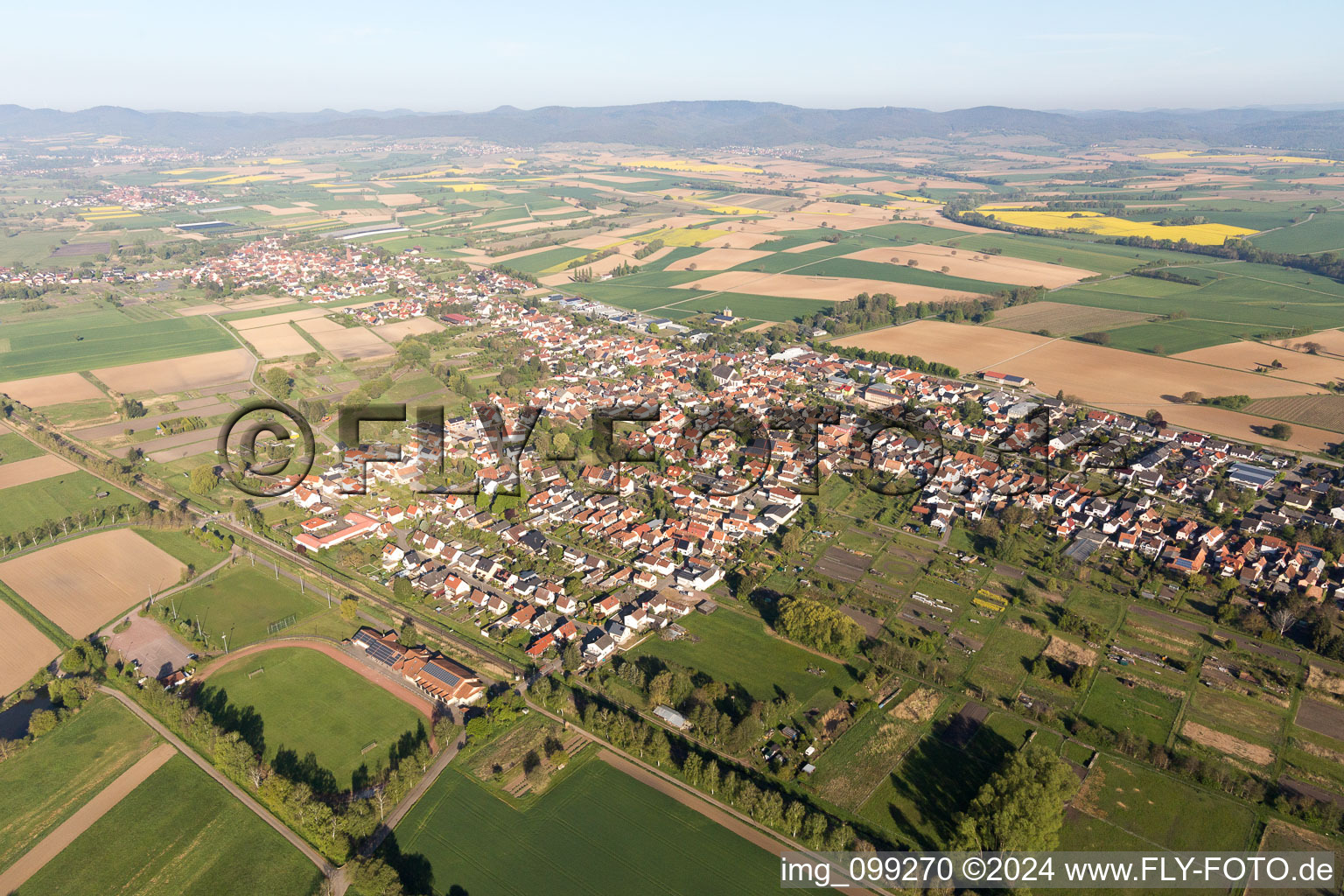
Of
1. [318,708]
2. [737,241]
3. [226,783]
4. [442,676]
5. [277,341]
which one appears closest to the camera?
[226,783]

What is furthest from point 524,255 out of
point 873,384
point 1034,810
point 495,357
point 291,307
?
point 1034,810

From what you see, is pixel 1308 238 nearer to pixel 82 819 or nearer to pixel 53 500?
pixel 82 819

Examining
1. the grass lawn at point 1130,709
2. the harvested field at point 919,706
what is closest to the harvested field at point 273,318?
the harvested field at point 919,706

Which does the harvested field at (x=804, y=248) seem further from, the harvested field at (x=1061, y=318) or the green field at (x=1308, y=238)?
the green field at (x=1308, y=238)

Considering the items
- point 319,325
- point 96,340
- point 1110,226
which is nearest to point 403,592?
point 319,325

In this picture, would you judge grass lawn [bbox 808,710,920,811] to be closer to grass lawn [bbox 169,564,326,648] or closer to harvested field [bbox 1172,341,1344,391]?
grass lawn [bbox 169,564,326,648]
